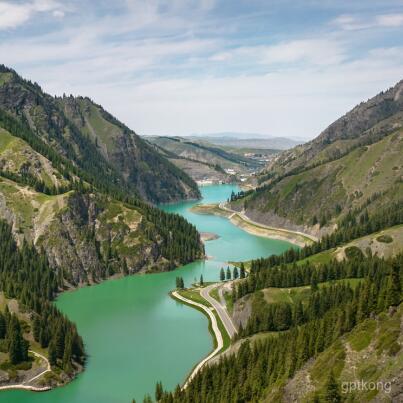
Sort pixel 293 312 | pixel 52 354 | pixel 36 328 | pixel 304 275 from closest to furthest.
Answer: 1. pixel 52 354
2. pixel 36 328
3. pixel 293 312
4. pixel 304 275

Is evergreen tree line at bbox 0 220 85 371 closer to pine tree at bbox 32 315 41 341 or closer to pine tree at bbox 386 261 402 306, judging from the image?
pine tree at bbox 32 315 41 341

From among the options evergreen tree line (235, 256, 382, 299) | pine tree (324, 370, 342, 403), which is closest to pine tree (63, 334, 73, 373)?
evergreen tree line (235, 256, 382, 299)

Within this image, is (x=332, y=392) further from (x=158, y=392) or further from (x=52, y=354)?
(x=52, y=354)

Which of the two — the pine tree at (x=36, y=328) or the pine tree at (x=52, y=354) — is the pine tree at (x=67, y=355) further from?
the pine tree at (x=36, y=328)

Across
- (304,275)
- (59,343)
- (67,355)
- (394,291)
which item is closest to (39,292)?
(59,343)

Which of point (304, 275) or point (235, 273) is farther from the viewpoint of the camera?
point (235, 273)

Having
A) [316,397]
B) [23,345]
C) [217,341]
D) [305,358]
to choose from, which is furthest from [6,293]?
[316,397]
